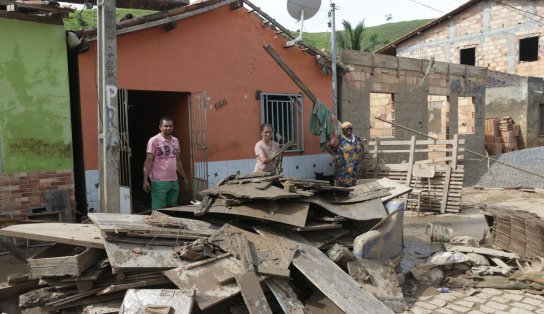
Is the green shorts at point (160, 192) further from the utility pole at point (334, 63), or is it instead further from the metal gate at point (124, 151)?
the utility pole at point (334, 63)

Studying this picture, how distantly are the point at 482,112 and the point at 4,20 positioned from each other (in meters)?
13.9

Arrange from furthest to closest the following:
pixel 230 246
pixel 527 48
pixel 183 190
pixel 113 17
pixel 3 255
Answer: pixel 527 48, pixel 183 190, pixel 3 255, pixel 113 17, pixel 230 246

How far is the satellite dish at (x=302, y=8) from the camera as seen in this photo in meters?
8.23

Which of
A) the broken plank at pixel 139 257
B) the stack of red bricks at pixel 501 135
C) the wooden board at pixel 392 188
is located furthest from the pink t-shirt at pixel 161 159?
the stack of red bricks at pixel 501 135

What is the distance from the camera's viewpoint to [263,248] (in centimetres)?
402

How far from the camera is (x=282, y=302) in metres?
3.57

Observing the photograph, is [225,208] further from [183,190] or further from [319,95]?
[319,95]

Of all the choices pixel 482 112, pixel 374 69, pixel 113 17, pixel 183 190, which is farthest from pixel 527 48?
pixel 113 17

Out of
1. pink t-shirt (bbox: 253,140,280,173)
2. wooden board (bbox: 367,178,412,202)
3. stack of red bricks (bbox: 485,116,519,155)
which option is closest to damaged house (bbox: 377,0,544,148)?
stack of red bricks (bbox: 485,116,519,155)

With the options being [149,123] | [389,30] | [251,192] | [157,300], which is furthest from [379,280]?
[389,30]

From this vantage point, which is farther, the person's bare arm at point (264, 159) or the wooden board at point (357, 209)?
the person's bare arm at point (264, 159)

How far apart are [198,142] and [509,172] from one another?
9.25m

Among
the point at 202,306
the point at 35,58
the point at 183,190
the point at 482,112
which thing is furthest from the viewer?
the point at 482,112

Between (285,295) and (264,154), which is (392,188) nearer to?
(264,154)
